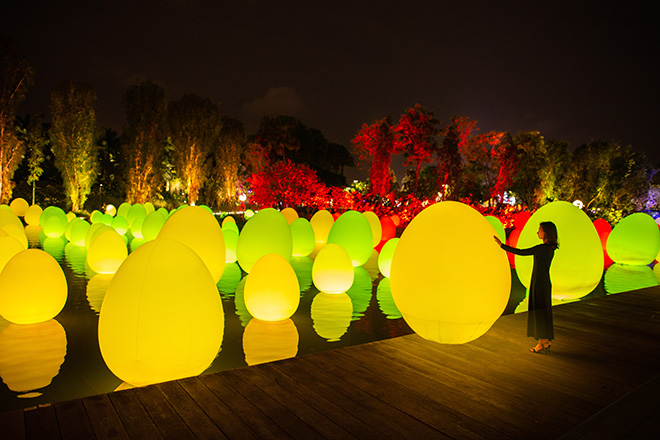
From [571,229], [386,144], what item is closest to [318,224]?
[386,144]

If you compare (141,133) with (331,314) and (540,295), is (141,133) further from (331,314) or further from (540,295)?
(540,295)

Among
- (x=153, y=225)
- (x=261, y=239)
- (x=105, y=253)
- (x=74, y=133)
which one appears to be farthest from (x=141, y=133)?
(x=261, y=239)

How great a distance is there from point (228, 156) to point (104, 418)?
1726 inches

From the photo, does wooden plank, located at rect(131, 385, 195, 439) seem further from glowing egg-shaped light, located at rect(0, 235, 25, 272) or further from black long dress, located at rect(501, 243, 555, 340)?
glowing egg-shaped light, located at rect(0, 235, 25, 272)

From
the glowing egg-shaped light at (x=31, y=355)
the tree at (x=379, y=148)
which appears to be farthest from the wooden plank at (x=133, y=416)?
the tree at (x=379, y=148)

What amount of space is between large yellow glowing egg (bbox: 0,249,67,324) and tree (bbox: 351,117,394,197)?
2092 centimetres

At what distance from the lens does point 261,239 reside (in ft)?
40.8

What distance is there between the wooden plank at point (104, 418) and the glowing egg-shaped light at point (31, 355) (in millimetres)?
1953

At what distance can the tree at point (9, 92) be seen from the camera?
26562 mm

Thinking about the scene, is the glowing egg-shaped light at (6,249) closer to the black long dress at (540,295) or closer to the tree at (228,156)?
the black long dress at (540,295)

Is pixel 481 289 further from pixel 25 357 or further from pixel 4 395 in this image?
pixel 25 357

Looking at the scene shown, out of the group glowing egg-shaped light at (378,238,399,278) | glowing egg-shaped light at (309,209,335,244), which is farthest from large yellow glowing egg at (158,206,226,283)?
glowing egg-shaped light at (309,209,335,244)

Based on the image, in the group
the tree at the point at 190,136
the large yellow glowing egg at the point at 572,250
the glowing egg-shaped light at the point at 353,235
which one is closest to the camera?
the large yellow glowing egg at the point at 572,250

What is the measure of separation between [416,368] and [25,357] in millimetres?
5605
